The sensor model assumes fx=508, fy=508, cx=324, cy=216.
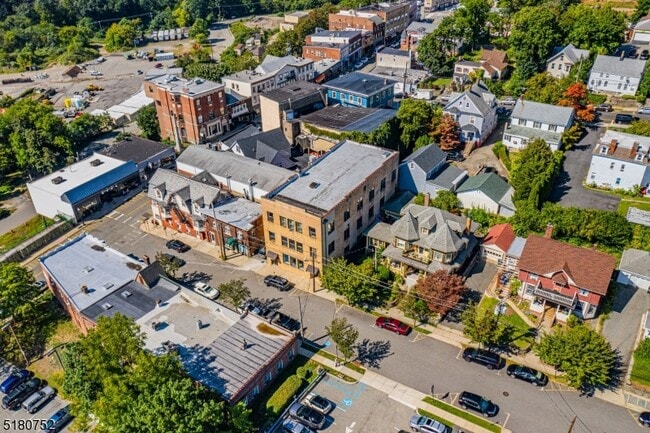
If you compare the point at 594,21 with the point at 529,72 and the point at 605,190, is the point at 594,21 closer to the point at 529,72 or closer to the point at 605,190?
the point at 529,72

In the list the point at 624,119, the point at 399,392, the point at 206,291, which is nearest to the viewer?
the point at 399,392

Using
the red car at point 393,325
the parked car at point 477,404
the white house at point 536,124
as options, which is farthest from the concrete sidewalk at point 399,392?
the white house at point 536,124

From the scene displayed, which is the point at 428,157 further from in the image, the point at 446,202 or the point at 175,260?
the point at 175,260

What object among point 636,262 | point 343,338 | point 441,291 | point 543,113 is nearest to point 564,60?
point 543,113

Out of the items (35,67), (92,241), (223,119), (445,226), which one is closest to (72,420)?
(92,241)

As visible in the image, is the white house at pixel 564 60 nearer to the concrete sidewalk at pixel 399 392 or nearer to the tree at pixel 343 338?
the tree at pixel 343 338

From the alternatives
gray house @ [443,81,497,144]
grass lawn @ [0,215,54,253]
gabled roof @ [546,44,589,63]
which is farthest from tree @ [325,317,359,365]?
gabled roof @ [546,44,589,63]
